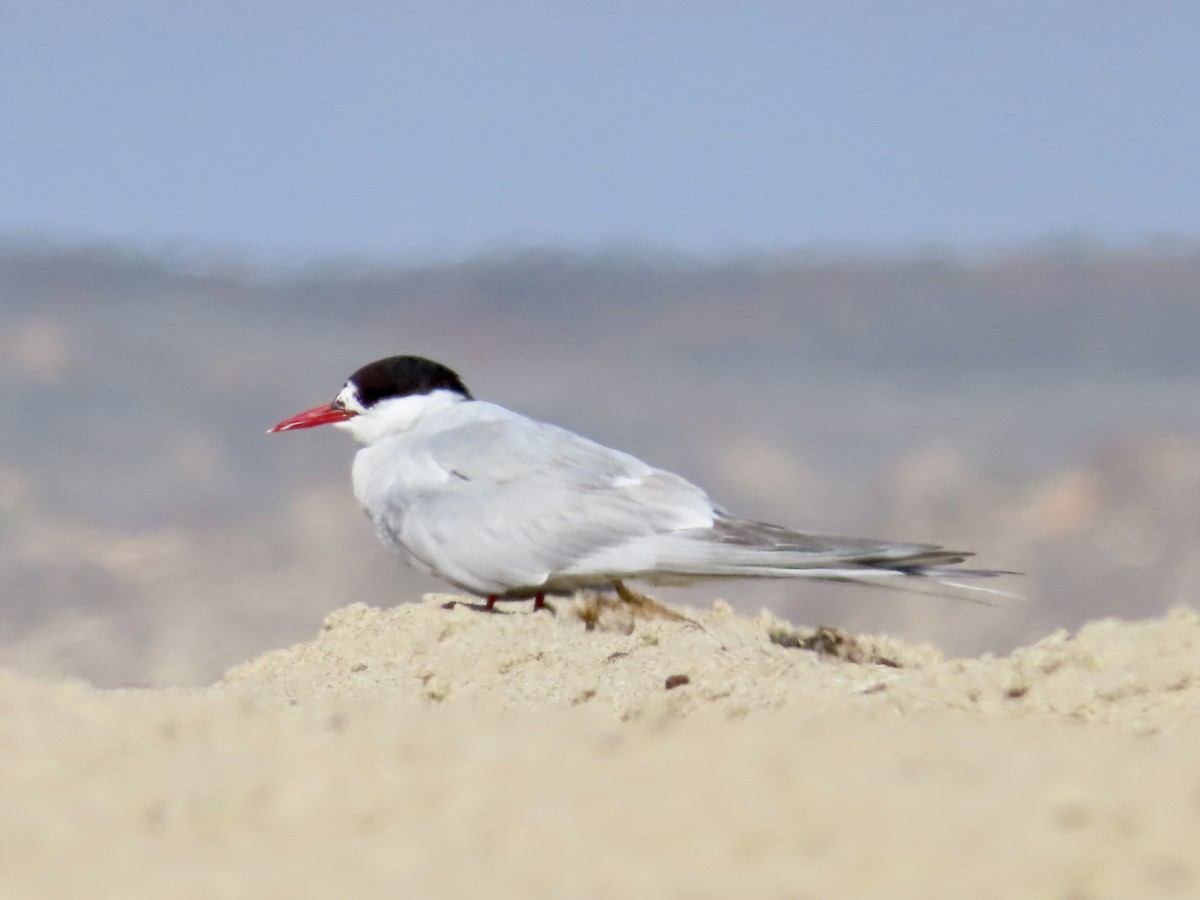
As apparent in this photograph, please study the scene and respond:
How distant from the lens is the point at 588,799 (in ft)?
8.86

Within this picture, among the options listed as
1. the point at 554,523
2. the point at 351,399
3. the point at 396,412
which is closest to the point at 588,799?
the point at 554,523

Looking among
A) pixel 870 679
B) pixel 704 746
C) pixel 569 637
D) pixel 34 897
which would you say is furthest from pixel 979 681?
pixel 34 897

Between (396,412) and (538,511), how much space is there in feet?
3.05

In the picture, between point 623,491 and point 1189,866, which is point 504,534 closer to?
point 623,491

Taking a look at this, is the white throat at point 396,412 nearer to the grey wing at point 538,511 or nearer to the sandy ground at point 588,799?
the grey wing at point 538,511

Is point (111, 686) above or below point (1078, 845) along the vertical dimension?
below

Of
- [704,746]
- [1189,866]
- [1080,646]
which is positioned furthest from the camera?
[1080,646]

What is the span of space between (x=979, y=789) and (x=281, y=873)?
3.79 ft

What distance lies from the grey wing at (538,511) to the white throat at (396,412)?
440 millimetres

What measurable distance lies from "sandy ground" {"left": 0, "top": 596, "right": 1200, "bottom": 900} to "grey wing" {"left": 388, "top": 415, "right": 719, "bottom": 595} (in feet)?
3.66

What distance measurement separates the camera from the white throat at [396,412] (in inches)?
232

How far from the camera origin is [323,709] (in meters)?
3.68

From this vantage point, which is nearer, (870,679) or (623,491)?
(870,679)

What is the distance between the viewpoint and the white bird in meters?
5.02
